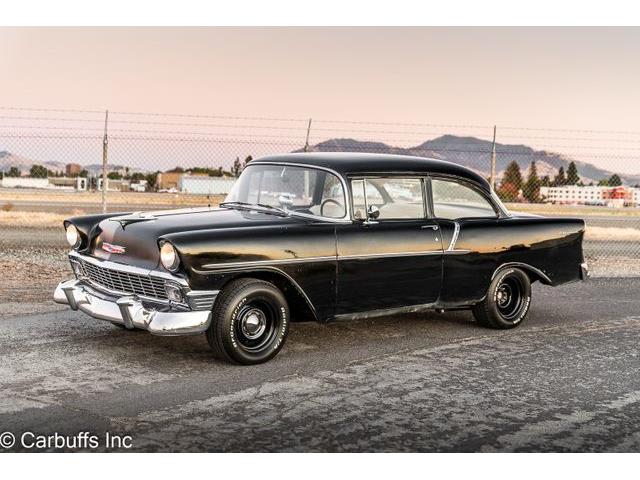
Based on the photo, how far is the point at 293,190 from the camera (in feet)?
23.7

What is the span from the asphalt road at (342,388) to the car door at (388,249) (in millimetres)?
471

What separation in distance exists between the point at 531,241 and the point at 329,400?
11.8ft

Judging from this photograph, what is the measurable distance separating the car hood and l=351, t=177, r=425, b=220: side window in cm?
62

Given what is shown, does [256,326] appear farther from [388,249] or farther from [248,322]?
[388,249]

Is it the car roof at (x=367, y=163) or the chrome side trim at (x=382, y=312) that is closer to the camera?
the chrome side trim at (x=382, y=312)

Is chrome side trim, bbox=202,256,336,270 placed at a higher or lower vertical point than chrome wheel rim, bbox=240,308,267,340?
higher

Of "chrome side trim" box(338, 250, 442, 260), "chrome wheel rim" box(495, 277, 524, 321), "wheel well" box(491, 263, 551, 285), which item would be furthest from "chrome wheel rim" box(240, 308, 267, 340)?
"chrome wheel rim" box(495, 277, 524, 321)

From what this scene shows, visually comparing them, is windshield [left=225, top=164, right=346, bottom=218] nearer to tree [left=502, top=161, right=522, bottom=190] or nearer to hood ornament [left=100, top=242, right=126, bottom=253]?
hood ornament [left=100, top=242, right=126, bottom=253]

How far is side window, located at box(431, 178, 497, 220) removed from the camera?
768 centimetres

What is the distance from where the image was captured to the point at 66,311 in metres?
8.48

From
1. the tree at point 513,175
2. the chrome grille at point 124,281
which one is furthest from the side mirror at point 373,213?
the tree at point 513,175

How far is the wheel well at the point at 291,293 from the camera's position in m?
6.48

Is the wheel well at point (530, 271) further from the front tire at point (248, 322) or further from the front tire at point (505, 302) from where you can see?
the front tire at point (248, 322)

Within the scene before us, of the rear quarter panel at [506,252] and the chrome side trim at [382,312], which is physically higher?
the rear quarter panel at [506,252]
